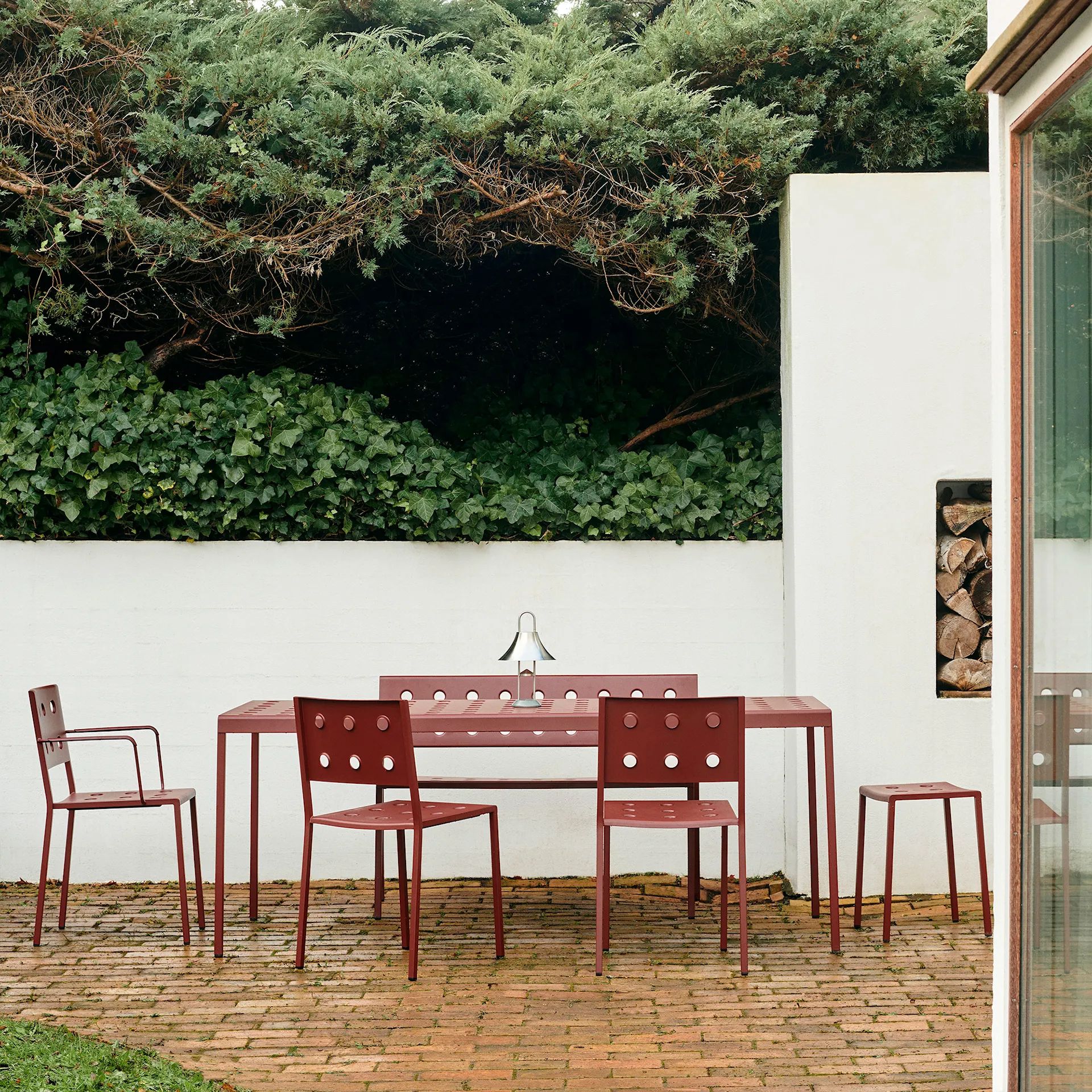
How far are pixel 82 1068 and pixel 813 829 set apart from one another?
3001 millimetres

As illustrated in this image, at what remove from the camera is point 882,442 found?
18.0ft

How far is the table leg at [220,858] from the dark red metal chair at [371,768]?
312 millimetres

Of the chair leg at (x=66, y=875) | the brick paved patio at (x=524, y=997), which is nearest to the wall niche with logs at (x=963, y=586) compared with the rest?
the brick paved patio at (x=524, y=997)

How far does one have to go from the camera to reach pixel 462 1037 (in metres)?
3.78

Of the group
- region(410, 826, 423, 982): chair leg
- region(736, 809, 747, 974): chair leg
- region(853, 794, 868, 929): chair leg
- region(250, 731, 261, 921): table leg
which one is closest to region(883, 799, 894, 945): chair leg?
region(853, 794, 868, 929): chair leg

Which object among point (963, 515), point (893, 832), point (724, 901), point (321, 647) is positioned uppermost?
point (963, 515)

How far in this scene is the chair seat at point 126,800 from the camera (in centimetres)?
486

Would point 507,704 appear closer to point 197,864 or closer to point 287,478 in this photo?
point 197,864

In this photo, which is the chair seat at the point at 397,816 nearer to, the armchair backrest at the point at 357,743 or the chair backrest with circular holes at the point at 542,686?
the armchair backrest at the point at 357,743

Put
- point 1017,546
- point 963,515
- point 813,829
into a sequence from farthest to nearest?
point 963,515 → point 813,829 → point 1017,546

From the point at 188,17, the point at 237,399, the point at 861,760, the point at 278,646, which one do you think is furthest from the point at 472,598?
the point at 188,17

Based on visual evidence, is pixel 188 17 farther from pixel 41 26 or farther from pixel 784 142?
pixel 784 142

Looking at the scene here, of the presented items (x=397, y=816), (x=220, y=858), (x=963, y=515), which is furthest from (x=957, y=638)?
(x=220, y=858)

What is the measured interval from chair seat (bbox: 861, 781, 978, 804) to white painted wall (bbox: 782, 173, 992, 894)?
1.40 feet
